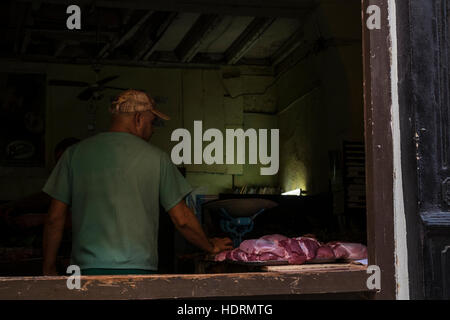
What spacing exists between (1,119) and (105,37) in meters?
2.65

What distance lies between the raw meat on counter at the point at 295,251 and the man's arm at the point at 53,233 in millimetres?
1174

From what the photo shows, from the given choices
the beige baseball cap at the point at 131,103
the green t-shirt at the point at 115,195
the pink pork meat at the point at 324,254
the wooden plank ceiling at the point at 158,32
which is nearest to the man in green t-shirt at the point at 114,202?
the green t-shirt at the point at 115,195

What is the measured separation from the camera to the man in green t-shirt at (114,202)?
4.21 meters

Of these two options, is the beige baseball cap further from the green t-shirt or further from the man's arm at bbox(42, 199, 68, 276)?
the man's arm at bbox(42, 199, 68, 276)

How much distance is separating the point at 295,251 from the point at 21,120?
8944mm

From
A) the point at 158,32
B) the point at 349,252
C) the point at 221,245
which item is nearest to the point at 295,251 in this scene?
the point at 349,252

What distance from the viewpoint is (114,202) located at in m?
4.27

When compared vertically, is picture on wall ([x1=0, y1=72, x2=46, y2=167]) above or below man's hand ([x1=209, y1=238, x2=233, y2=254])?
above

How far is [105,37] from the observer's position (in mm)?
11039

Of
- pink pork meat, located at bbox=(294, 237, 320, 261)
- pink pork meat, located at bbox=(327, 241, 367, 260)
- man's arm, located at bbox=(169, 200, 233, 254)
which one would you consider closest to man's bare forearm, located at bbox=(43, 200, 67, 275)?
man's arm, located at bbox=(169, 200, 233, 254)

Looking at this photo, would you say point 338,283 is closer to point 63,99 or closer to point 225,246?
point 225,246

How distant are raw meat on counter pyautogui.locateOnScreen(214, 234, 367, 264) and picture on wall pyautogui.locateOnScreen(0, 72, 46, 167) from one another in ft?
27.6

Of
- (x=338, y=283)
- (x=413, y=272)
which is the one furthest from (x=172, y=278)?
(x=413, y=272)

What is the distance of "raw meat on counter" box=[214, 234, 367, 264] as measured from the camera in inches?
172
